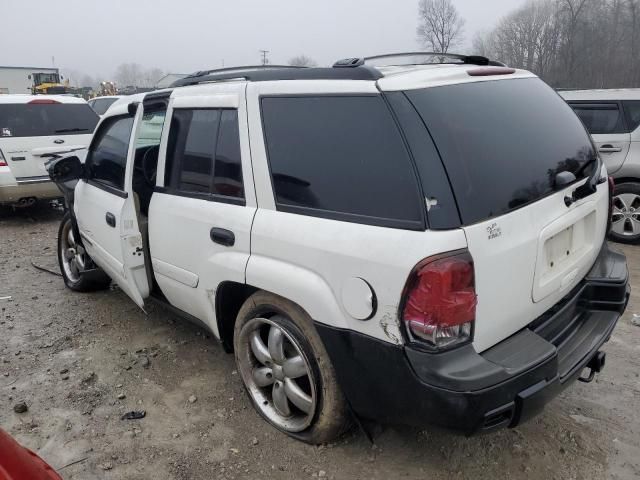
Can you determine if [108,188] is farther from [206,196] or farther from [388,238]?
[388,238]

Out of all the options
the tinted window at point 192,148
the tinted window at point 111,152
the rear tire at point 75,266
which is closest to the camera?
the tinted window at point 192,148

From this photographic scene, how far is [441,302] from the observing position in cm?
190

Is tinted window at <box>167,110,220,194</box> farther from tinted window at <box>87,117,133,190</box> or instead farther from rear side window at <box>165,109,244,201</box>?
tinted window at <box>87,117,133,190</box>

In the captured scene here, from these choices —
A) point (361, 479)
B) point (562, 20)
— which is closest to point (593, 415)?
point (361, 479)

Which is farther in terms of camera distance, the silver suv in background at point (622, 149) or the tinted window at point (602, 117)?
the tinted window at point (602, 117)

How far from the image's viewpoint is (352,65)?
228 cm

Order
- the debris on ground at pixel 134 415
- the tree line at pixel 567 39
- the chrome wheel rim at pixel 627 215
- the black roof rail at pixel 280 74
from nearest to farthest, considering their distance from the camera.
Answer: the black roof rail at pixel 280 74 < the debris on ground at pixel 134 415 < the chrome wheel rim at pixel 627 215 < the tree line at pixel 567 39

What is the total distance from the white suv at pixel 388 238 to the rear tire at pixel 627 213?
3.95 metres

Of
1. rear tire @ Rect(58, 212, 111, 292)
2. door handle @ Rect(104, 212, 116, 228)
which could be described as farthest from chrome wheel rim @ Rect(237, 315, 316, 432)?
rear tire @ Rect(58, 212, 111, 292)

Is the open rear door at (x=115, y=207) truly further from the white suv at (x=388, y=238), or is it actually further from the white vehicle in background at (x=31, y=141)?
the white vehicle in background at (x=31, y=141)

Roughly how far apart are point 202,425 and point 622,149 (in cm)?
594

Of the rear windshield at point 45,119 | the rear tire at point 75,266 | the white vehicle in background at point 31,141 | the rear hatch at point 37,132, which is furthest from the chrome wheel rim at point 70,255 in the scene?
the rear windshield at point 45,119

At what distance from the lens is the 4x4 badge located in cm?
197

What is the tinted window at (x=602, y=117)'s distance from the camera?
Answer: 20.8ft
